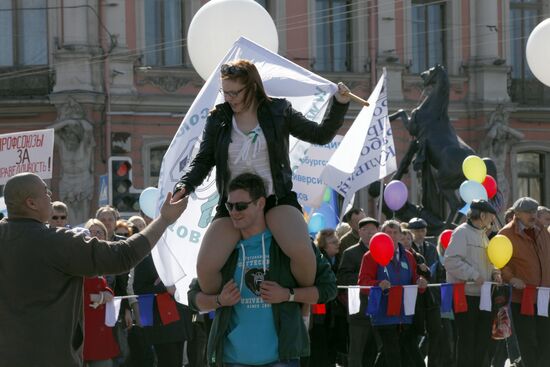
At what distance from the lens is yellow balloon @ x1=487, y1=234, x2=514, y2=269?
12.1m

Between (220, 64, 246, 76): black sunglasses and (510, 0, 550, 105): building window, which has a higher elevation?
(510, 0, 550, 105): building window

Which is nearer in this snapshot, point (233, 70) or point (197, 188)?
point (233, 70)

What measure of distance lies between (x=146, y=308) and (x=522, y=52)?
90.4 ft

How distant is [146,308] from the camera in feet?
39.8

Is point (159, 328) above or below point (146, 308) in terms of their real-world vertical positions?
below

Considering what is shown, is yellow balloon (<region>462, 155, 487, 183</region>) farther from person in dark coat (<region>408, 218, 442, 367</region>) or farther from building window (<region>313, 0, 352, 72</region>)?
building window (<region>313, 0, 352, 72</region>)

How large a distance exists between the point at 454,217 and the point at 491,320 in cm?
717

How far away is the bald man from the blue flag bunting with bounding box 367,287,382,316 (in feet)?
19.7

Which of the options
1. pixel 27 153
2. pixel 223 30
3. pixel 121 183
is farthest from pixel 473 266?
pixel 121 183

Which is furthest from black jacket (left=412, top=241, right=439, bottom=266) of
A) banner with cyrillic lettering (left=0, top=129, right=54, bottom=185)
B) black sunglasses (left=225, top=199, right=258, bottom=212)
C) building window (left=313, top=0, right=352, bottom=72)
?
building window (left=313, top=0, right=352, bottom=72)

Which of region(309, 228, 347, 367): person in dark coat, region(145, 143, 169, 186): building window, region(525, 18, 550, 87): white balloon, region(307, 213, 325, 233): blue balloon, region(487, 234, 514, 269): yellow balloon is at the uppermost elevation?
region(525, 18, 550, 87): white balloon

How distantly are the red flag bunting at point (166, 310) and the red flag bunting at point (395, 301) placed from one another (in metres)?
1.93

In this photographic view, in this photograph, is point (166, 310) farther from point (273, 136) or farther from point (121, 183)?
point (121, 183)

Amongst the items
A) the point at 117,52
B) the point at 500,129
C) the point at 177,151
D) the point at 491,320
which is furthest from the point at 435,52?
the point at 177,151
